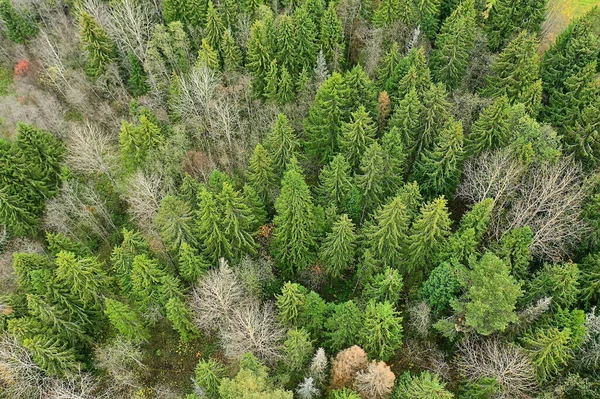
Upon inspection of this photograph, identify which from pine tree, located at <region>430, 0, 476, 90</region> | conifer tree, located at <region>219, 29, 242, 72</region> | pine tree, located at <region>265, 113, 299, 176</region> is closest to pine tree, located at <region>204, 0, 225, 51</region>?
conifer tree, located at <region>219, 29, 242, 72</region>

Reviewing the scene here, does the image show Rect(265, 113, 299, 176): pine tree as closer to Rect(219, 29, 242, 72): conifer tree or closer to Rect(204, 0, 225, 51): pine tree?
→ Rect(219, 29, 242, 72): conifer tree

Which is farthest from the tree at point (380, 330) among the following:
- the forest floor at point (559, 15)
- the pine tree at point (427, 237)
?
the forest floor at point (559, 15)

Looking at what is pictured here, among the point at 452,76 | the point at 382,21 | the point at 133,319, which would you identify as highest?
the point at 382,21

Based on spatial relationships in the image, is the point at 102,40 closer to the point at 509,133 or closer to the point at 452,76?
the point at 452,76

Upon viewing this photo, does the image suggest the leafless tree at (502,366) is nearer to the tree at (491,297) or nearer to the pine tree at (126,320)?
the tree at (491,297)

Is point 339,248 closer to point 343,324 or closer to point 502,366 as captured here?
point 343,324

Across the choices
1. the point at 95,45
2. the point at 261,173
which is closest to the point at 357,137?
the point at 261,173

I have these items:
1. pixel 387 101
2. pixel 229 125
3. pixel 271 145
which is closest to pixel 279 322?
pixel 271 145
